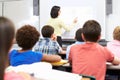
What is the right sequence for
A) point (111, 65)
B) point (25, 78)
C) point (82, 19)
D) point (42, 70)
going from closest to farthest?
point (25, 78), point (42, 70), point (111, 65), point (82, 19)

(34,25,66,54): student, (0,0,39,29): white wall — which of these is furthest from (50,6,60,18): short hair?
(34,25,66,54): student

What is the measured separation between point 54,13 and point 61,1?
1.83 feet

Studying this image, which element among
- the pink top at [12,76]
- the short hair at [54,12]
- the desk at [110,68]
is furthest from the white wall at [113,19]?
the pink top at [12,76]

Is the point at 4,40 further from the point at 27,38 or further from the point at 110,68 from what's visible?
the point at 110,68

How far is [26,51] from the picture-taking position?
2.28 m

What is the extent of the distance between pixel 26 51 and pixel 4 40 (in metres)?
1.30

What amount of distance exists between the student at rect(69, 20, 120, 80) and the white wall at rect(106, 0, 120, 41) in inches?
116

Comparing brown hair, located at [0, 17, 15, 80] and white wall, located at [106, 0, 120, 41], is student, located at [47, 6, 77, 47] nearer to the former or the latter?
white wall, located at [106, 0, 120, 41]

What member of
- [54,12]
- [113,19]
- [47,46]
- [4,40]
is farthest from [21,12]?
[4,40]

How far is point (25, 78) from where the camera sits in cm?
126

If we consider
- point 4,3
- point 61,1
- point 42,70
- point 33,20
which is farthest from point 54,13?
point 42,70

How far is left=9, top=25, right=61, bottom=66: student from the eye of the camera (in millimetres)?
2248

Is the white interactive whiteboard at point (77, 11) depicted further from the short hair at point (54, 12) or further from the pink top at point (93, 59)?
the pink top at point (93, 59)

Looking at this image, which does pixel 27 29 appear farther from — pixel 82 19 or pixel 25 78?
pixel 82 19
